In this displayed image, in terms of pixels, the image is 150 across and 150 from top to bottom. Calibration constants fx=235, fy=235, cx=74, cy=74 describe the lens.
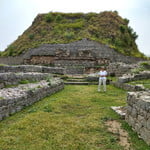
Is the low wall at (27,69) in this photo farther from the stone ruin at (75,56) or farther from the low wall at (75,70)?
the stone ruin at (75,56)

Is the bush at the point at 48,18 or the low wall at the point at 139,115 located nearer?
the low wall at the point at 139,115

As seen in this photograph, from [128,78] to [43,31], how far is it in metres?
22.0

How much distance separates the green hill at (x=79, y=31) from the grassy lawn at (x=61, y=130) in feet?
77.1

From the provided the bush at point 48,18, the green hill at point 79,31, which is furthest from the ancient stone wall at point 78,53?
the bush at point 48,18

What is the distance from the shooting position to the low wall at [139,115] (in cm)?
546

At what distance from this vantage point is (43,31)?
35188 millimetres

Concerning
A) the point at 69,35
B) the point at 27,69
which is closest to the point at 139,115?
the point at 27,69

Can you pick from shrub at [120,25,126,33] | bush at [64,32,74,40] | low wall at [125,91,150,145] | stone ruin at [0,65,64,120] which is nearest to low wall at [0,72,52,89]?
stone ruin at [0,65,64,120]

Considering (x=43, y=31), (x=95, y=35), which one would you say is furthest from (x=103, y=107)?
(x=43, y=31)

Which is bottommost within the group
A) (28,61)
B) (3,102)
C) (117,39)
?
(3,102)

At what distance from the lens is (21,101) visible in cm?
848

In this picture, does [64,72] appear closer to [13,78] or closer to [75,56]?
[75,56]

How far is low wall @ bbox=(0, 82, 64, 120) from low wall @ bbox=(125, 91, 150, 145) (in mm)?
3696

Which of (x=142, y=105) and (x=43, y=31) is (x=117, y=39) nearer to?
(x=43, y=31)
